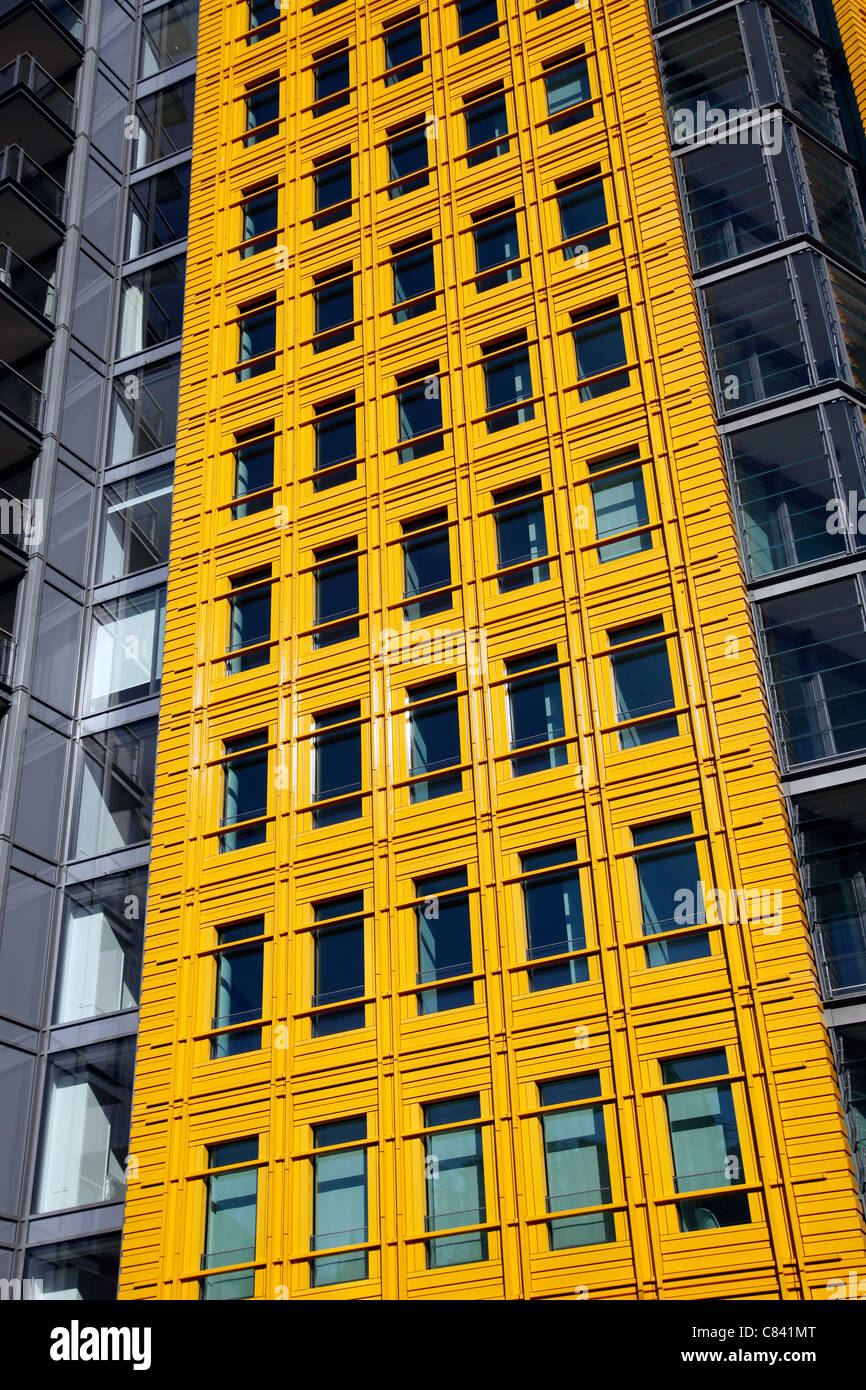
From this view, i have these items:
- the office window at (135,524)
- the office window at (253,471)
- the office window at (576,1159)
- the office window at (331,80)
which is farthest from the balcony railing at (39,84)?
the office window at (576,1159)

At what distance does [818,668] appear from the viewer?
85.7ft

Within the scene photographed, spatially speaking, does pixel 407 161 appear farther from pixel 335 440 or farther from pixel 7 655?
pixel 7 655

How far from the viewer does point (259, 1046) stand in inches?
1068

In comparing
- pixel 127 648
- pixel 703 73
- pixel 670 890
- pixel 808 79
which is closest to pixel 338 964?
pixel 670 890

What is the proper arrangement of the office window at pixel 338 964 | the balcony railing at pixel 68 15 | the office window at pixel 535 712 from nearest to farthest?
the office window at pixel 338 964, the office window at pixel 535 712, the balcony railing at pixel 68 15

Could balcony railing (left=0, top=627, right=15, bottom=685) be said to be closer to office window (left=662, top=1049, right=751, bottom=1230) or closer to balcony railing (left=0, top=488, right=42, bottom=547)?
balcony railing (left=0, top=488, right=42, bottom=547)

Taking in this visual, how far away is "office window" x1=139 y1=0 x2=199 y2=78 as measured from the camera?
143 ft

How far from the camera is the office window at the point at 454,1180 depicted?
77.4ft

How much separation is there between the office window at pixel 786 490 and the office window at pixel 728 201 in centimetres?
451

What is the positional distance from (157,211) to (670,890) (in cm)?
2535

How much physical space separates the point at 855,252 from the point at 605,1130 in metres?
18.7

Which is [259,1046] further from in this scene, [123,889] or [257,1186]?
[123,889]

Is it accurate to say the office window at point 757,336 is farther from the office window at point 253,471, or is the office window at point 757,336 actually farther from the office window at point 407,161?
the office window at point 253,471

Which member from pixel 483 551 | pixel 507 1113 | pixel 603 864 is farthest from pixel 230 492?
pixel 507 1113
